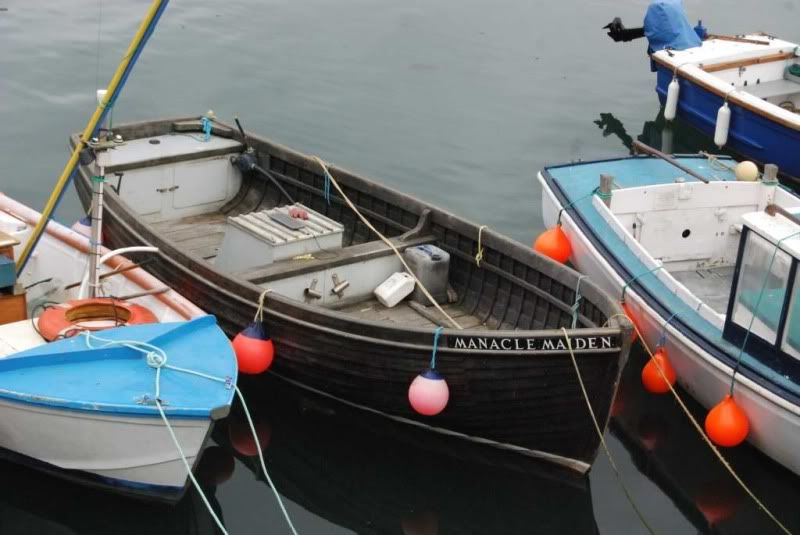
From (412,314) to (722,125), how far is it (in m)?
8.11

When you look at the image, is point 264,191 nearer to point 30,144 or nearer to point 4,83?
point 30,144

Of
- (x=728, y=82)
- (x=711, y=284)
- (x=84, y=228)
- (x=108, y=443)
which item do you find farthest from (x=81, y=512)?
(x=728, y=82)

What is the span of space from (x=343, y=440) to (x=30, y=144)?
397 inches

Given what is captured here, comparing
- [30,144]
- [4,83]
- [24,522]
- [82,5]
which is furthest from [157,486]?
[82,5]

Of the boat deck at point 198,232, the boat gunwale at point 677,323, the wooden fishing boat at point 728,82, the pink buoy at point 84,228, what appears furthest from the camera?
the wooden fishing boat at point 728,82

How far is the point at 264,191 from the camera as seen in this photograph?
14297mm

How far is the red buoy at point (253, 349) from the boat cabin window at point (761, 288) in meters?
4.45

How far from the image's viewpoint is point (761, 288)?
431 inches

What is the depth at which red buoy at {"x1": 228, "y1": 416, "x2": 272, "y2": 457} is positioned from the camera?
11.2 metres

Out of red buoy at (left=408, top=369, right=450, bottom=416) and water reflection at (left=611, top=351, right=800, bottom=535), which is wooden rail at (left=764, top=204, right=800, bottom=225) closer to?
water reflection at (left=611, top=351, right=800, bottom=535)

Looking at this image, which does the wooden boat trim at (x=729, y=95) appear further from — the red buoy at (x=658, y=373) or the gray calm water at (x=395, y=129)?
the red buoy at (x=658, y=373)

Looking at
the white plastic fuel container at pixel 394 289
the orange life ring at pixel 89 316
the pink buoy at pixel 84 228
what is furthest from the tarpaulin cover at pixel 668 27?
the orange life ring at pixel 89 316

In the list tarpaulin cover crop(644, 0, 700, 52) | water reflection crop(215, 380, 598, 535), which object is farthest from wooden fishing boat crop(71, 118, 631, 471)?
tarpaulin cover crop(644, 0, 700, 52)

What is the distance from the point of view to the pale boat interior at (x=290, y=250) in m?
11.8
